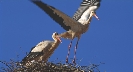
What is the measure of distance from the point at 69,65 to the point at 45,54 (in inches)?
25.7

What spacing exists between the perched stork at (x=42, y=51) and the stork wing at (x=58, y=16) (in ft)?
1.40

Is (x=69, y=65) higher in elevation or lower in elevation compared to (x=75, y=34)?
lower

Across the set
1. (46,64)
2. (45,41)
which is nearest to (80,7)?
(45,41)

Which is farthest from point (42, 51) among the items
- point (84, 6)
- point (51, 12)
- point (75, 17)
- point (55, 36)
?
point (84, 6)

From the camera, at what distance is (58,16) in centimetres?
1003

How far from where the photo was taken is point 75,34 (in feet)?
34.1

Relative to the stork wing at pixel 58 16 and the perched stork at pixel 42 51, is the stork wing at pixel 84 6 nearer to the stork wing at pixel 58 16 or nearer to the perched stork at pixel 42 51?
the stork wing at pixel 58 16

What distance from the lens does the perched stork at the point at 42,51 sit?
950 centimetres

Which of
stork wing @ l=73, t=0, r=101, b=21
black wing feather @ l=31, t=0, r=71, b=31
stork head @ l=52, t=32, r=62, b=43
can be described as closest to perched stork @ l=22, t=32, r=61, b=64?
stork head @ l=52, t=32, r=62, b=43

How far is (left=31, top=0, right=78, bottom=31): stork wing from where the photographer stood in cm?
959

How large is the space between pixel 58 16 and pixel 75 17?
0.75 metres

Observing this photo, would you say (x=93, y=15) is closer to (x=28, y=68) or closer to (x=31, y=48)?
(x=31, y=48)

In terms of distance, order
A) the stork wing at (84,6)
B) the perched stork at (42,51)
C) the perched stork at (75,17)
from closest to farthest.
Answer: the perched stork at (42,51), the perched stork at (75,17), the stork wing at (84,6)

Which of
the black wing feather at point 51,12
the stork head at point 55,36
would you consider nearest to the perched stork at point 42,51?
the stork head at point 55,36
